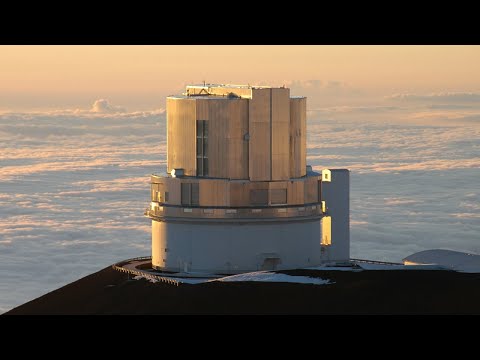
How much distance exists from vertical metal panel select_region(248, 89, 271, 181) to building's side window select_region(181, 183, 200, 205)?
2.22 meters

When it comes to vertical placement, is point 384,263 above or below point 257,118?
below

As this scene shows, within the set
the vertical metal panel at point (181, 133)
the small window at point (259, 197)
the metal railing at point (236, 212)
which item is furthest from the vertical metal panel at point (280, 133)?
the vertical metal panel at point (181, 133)

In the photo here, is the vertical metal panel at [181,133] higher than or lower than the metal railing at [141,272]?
higher

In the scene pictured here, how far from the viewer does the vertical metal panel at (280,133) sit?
71500mm

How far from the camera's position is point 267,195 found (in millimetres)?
71438

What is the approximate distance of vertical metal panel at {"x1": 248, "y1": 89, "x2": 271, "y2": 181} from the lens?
7112 cm

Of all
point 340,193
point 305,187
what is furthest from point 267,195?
point 340,193

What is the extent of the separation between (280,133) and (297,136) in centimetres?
112

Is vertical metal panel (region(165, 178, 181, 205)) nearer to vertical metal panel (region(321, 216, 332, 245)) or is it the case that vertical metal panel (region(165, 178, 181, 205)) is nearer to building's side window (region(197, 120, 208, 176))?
building's side window (region(197, 120, 208, 176))

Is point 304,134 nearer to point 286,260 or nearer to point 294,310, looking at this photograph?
point 286,260

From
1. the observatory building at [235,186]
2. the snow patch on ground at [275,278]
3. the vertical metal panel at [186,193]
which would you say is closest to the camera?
the snow patch on ground at [275,278]

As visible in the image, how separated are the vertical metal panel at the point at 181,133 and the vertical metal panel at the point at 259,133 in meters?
2.35

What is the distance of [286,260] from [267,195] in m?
2.82

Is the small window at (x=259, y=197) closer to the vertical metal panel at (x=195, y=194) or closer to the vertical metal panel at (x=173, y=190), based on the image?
the vertical metal panel at (x=195, y=194)
